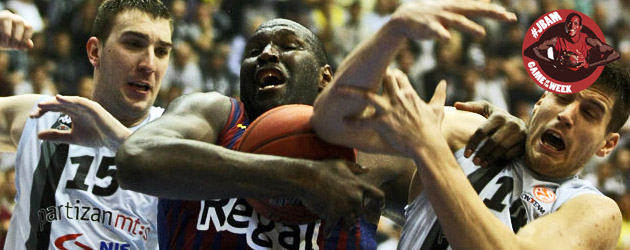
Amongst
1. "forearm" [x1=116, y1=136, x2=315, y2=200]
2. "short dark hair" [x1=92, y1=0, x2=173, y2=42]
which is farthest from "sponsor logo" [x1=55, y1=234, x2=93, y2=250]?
"forearm" [x1=116, y1=136, x2=315, y2=200]

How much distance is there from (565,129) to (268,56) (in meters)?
1.27

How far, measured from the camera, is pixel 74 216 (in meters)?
3.95

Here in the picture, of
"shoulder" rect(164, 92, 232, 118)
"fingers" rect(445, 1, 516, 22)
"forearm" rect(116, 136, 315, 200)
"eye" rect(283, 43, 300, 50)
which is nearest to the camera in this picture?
"fingers" rect(445, 1, 516, 22)

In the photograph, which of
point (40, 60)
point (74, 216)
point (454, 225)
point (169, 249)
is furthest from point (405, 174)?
point (40, 60)

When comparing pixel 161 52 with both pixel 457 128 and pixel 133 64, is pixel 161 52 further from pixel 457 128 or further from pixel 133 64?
pixel 457 128

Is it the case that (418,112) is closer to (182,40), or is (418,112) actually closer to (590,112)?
(590,112)

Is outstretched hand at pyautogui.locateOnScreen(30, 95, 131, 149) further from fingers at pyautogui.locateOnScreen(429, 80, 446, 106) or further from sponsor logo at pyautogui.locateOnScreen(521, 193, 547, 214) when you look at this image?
sponsor logo at pyautogui.locateOnScreen(521, 193, 547, 214)

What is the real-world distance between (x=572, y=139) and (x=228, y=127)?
→ 4.75 feet

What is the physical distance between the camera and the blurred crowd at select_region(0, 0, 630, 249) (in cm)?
650

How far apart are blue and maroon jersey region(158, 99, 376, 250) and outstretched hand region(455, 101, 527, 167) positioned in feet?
1.88

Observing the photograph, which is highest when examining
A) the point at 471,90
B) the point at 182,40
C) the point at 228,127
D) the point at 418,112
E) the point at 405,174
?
the point at 418,112

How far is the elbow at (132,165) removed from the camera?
98.3 inches

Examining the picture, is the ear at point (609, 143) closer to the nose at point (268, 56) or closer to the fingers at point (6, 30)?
the nose at point (268, 56)

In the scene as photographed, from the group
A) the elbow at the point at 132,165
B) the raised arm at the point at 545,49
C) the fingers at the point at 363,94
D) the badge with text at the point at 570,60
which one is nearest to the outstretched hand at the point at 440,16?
the fingers at the point at 363,94
